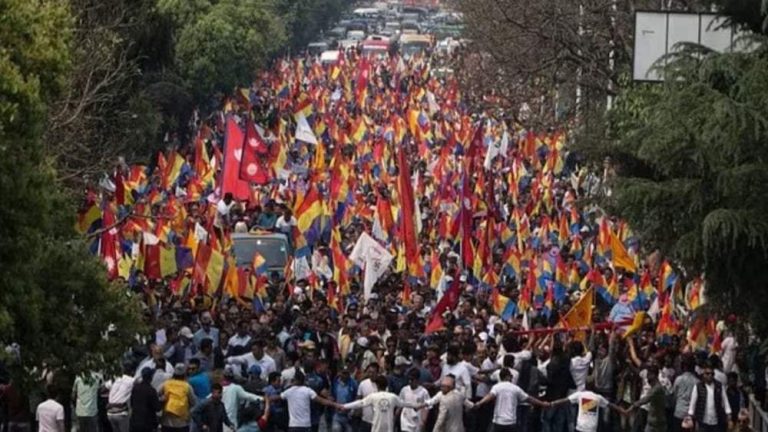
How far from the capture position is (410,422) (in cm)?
2461

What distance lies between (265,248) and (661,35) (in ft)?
21.4

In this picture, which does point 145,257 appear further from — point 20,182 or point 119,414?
point 20,182

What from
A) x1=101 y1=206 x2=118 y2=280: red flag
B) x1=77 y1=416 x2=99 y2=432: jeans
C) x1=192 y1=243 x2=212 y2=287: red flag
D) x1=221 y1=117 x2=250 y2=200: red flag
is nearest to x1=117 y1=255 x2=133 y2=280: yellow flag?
x1=101 y1=206 x2=118 y2=280: red flag

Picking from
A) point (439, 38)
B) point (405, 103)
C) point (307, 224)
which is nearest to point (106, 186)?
point (307, 224)

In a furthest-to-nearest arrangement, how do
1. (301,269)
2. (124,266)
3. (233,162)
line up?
1. (233,162)
2. (301,269)
3. (124,266)

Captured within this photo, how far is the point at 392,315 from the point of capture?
29.9 meters

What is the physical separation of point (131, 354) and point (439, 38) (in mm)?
113183

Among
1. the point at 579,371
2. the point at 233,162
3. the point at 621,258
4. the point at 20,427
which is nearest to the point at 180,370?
the point at 20,427

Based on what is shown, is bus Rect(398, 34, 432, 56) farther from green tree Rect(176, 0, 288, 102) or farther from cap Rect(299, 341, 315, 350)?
cap Rect(299, 341, 315, 350)

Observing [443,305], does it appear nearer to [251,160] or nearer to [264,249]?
[264,249]

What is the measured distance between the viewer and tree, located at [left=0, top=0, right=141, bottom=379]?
19.8 m

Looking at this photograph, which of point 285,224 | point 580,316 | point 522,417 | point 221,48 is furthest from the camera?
point 221,48

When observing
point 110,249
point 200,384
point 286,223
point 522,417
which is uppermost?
point 200,384

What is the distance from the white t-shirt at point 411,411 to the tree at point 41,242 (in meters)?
3.26
